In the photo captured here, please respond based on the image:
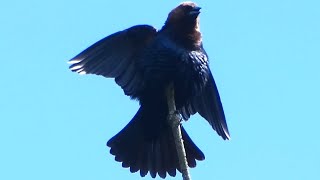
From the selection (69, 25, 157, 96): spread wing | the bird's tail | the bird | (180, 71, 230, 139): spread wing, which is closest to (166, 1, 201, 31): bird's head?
the bird

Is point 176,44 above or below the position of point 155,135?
above

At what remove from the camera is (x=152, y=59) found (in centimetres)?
596

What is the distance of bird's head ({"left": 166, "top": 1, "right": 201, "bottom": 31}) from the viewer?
616cm

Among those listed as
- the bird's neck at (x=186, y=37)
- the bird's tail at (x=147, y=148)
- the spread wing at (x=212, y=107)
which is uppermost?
the bird's neck at (x=186, y=37)

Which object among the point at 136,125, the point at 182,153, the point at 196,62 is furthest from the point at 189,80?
the point at 182,153

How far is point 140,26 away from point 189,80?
2.22 feet

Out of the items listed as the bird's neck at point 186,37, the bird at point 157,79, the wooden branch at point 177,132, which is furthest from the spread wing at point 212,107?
the wooden branch at point 177,132

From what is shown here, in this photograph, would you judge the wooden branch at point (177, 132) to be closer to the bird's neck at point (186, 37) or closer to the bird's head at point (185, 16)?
the bird's neck at point (186, 37)

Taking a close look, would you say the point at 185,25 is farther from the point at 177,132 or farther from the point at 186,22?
the point at 177,132

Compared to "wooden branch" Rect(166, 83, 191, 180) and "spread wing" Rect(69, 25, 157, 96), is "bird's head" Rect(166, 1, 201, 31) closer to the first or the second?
"spread wing" Rect(69, 25, 157, 96)

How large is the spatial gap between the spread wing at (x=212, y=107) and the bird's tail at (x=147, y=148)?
0.65 feet

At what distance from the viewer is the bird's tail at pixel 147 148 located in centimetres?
617

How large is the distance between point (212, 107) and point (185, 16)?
68cm

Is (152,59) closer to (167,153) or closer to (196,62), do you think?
(196,62)
